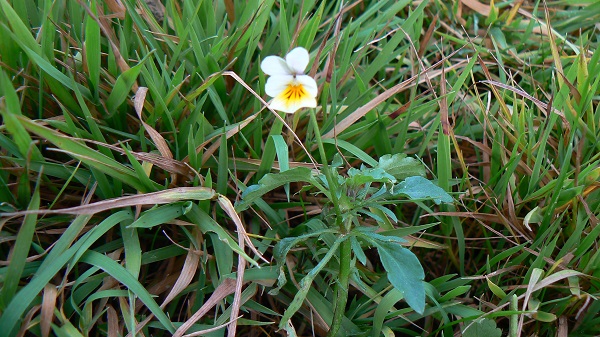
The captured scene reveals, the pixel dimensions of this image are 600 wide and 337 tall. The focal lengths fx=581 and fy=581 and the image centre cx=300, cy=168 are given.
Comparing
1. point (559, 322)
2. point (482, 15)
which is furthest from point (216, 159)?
point (482, 15)

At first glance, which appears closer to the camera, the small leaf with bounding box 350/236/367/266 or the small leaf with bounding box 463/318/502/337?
the small leaf with bounding box 350/236/367/266

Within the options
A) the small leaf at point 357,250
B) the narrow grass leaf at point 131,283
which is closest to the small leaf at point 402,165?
the small leaf at point 357,250

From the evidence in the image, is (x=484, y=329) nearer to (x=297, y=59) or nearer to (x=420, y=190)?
(x=420, y=190)

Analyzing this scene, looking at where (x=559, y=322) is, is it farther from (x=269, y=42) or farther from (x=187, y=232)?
(x=269, y=42)

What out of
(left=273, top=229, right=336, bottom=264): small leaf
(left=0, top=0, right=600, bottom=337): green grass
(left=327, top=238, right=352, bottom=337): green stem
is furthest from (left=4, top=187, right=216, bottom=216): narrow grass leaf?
(left=327, top=238, right=352, bottom=337): green stem

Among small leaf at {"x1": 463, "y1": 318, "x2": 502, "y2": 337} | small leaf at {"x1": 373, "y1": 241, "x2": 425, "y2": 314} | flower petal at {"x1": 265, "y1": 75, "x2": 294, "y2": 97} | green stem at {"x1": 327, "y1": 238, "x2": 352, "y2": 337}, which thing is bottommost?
small leaf at {"x1": 463, "y1": 318, "x2": 502, "y2": 337}

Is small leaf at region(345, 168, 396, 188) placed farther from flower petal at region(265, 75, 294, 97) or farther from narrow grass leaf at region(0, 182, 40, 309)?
narrow grass leaf at region(0, 182, 40, 309)
